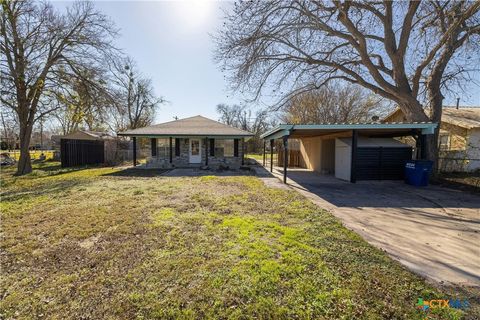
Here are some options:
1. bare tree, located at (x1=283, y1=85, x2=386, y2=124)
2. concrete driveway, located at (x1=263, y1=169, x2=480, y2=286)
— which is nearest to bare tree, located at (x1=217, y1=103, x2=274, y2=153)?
bare tree, located at (x1=283, y1=85, x2=386, y2=124)

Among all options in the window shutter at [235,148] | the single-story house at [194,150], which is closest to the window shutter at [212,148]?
the single-story house at [194,150]

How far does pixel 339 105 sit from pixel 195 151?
54.8 feet

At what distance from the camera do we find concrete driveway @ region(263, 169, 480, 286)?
3187mm

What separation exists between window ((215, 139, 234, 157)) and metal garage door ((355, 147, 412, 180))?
27.6 ft

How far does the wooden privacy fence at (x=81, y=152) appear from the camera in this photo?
57.8 feet

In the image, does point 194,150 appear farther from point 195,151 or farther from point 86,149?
point 86,149

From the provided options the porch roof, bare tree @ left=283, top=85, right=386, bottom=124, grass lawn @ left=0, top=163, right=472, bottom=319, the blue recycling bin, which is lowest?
grass lawn @ left=0, top=163, right=472, bottom=319

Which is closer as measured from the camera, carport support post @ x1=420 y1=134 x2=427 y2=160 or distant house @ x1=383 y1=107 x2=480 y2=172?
carport support post @ x1=420 y1=134 x2=427 y2=160

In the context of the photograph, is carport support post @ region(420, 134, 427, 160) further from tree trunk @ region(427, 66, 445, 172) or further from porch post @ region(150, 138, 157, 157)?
porch post @ region(150, 138, 157, 157)

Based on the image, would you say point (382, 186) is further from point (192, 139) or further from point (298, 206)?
point (192, 139)

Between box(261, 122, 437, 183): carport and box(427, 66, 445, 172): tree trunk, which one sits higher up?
box(427, 66, 445, 172): tree trunk

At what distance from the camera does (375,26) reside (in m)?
11.3

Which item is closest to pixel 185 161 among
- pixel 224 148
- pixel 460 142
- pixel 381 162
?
pixel 224 148

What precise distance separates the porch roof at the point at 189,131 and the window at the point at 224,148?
0.79 meters
